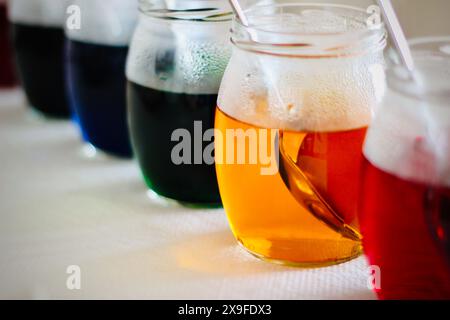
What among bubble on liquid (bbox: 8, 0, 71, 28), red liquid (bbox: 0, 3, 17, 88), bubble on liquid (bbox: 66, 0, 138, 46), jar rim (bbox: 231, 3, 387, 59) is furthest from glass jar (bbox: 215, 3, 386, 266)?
red liquid (bbox: 0, 3, 17, 88)

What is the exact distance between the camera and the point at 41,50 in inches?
38.5

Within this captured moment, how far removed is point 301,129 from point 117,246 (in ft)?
0.76

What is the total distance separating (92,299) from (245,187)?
17cm

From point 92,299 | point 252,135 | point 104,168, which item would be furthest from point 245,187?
point 104,168

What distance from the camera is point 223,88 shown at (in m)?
0.65

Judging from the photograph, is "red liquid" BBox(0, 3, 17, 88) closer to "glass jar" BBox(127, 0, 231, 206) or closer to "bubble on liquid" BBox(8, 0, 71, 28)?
"bubble on liquid" BBox(8, 0, 71, 28)

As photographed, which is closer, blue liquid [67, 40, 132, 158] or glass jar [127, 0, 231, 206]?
glass jar [127, 0, 231, 206]

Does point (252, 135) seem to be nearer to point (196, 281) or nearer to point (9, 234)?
point (196, 281)

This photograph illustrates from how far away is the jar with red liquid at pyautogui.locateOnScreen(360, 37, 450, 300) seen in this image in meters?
0.50

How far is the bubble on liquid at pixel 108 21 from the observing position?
0.84m

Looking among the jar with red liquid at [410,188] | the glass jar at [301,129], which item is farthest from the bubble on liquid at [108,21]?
the jar with red liquid at [410,188]

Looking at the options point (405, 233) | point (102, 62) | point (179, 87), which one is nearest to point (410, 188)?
point (405, 233)

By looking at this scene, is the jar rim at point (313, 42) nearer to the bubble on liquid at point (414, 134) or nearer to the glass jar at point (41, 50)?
the bubble on liquid at point (414, 134)

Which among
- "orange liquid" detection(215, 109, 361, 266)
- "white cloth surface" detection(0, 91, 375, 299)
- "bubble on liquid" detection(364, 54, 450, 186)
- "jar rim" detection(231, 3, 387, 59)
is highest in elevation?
"jar rim" detection(231, 3, 387, 59)
